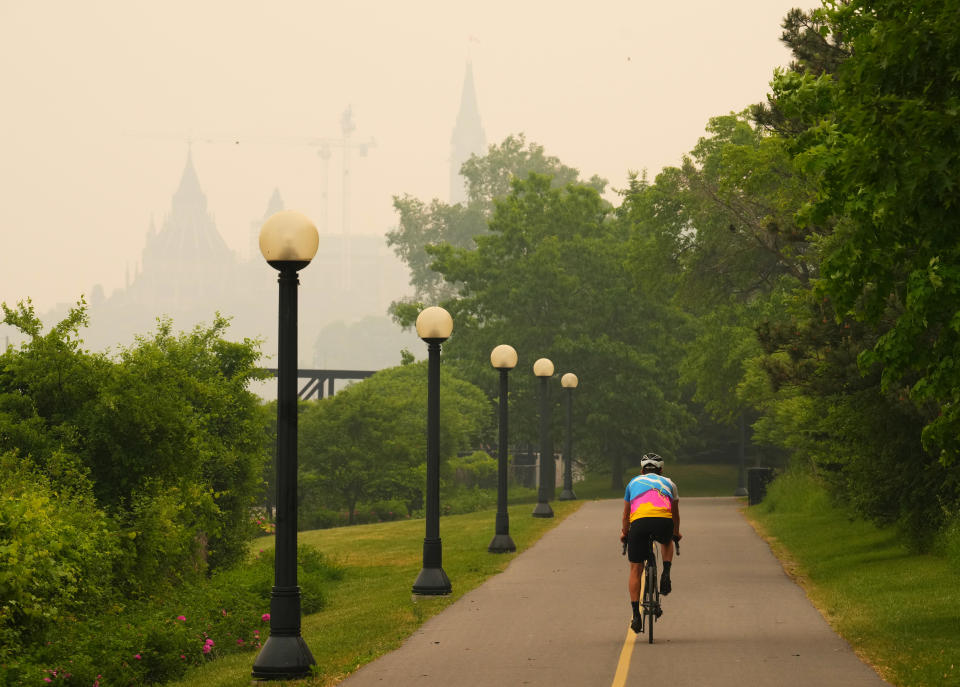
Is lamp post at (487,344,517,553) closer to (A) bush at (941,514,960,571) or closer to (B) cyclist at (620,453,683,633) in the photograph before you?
(A) bush at (941,514,960,571)

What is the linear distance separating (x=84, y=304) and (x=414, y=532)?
659 inches

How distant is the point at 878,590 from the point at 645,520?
18.7 ft

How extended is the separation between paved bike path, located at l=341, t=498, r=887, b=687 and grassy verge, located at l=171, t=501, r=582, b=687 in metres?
0.32

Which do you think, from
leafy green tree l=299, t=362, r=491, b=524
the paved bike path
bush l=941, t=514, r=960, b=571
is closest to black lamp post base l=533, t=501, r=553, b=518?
the paved bike path

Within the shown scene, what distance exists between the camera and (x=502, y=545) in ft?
80.4

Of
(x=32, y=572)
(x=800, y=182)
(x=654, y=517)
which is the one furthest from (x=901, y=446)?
(x=32, y=572)

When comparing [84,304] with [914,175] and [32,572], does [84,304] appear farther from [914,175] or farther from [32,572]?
[914,175]

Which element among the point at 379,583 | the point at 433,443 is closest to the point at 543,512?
the point at 379,583

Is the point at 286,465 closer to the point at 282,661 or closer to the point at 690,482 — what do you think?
the point at 282,661

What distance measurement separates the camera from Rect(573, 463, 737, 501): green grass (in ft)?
195

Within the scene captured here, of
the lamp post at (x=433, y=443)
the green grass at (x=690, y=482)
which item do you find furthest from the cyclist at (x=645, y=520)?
the green grass at (x=690, y=482)

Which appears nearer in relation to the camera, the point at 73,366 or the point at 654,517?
the point at 654,517

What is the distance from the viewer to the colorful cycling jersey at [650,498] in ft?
42.7

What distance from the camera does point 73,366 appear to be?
56.7 feet
